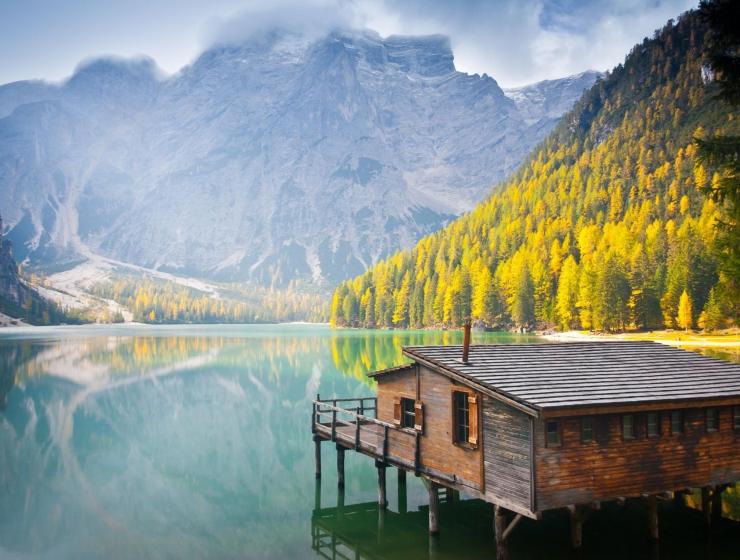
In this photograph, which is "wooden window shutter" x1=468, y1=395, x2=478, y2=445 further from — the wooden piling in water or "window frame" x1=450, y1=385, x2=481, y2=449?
the wooden piling in water

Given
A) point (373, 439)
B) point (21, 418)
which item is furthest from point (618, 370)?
point (21, 418)

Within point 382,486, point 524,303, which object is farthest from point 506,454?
point 524,303

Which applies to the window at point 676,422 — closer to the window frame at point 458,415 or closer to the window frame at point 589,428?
the window frame at point 589,428

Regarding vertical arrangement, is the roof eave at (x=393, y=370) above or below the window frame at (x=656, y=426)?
above

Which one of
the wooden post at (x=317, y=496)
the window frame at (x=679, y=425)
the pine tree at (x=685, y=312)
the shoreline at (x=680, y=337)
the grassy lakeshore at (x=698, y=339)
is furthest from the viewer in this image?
the pine tree at (x=685, y=312)

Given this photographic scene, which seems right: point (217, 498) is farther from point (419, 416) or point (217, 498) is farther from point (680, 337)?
point (680, 337)

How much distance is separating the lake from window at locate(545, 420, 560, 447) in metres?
4.57

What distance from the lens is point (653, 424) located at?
21.8m

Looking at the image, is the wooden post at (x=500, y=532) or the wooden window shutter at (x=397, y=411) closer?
the wooden post at (x=500, y=532)

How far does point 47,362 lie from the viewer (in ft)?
321

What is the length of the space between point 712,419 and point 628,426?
4.03 m

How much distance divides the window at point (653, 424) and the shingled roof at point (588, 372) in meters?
0.74

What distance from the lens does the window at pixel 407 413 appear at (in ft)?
86.7

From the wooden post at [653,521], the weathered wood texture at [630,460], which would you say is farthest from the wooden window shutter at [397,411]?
the wooden post at [653,521]
